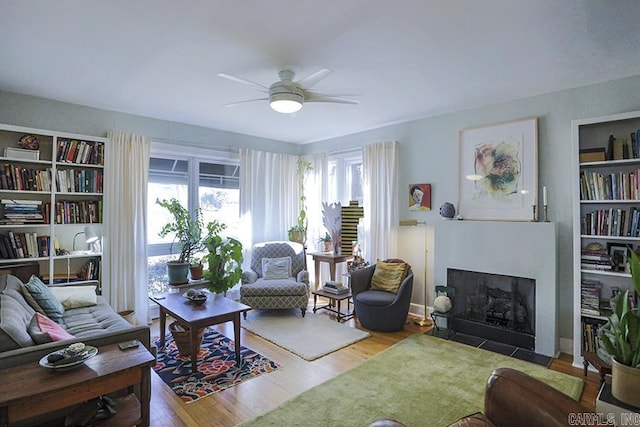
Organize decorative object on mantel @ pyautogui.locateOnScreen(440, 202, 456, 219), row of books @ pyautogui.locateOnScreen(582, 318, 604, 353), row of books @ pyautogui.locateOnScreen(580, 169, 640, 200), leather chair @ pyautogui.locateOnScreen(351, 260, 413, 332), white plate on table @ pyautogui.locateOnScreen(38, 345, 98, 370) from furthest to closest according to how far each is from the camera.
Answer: decorative object on mantel @ pyautogui.locateOnScreen(440, 202, 456, 219)
leather chair @ pyautogui.locateOnScreen(351, 260, 413, 332)
row of books @ pyautogui.locateOnScreen(582, 318, 604, 353)
row of books @ pyautogui.locateOnScreen(580, 169, 640, 200)
white plate on table @ pyautogui.locateOnScreen(38, 345, 98, 370)

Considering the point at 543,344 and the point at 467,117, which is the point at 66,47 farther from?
the point at 543,344

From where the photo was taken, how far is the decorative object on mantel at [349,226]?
4.86 meters

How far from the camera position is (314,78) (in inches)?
101

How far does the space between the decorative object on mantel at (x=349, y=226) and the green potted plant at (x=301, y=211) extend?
0.82 metres

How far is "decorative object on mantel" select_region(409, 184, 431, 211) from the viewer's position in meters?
4.32

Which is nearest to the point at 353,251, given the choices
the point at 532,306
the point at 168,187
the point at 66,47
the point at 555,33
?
the point at 532,306

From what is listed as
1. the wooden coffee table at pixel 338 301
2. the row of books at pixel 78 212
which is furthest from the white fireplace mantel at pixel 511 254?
the row of books at pixel 78 212

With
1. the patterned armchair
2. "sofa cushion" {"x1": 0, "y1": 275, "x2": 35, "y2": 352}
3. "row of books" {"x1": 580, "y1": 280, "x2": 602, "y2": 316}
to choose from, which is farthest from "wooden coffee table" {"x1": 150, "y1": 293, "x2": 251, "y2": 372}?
"row of books" {"x1": 580, "y1": 280, "x2": 602, "y2": 316}

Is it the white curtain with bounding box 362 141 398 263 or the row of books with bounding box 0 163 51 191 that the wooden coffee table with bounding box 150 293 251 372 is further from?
the white curtain with bounding box 362 141 398 263

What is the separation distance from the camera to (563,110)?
10.9 feet

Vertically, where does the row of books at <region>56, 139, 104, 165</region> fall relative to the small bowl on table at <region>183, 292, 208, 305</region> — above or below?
above

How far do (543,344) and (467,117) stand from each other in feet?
8.60

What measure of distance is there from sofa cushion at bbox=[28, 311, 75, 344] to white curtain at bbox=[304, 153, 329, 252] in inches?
154

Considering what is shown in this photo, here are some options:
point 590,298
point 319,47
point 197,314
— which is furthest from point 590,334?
point 197,314
